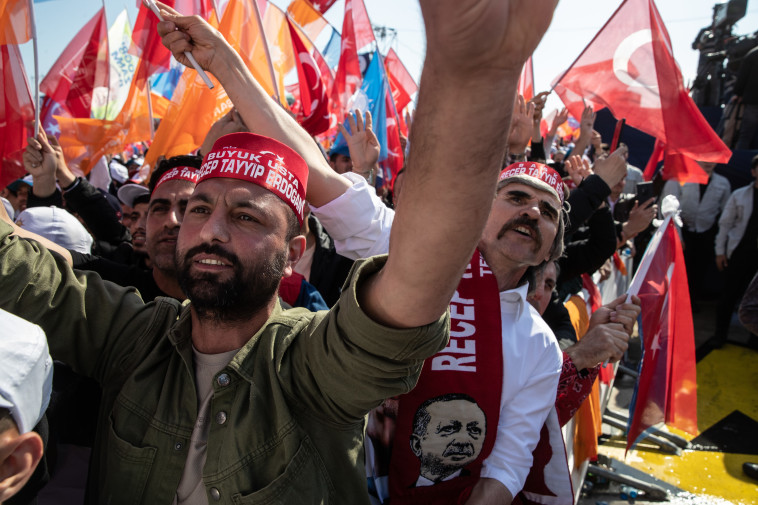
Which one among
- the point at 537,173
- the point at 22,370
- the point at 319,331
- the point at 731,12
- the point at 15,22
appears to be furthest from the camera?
the point at 731,12

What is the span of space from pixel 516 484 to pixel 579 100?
11.9 feet

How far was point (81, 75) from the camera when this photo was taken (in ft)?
15.7

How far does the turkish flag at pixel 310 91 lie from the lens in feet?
15.1

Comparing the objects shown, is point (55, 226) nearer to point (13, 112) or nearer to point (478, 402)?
point (13, 112)

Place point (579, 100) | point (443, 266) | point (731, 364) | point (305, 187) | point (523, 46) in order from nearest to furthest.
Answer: point (523, 46), point (443, 266), point (305, 187), point (579, 100), point (731, 364)

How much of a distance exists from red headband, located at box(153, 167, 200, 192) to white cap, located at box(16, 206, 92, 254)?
74 centimetres

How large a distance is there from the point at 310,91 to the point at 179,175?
2552 mm

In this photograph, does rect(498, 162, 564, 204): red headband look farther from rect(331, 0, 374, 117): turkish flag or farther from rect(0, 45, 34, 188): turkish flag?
rect(331, 0, 374, 117): turkish flag

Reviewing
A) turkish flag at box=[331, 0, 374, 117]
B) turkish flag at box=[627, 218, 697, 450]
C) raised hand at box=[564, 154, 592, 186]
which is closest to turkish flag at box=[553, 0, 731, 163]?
raised hand at box=[564, 154, 592, 186]

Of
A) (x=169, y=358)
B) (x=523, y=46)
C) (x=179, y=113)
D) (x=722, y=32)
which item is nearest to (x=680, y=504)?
(x=169, y=358)

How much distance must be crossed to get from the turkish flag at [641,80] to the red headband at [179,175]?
3119mm

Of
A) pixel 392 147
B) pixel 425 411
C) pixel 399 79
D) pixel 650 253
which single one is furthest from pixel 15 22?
pixel 399 79

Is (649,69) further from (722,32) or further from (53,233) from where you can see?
(722,32)

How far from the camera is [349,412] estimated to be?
1194mm
